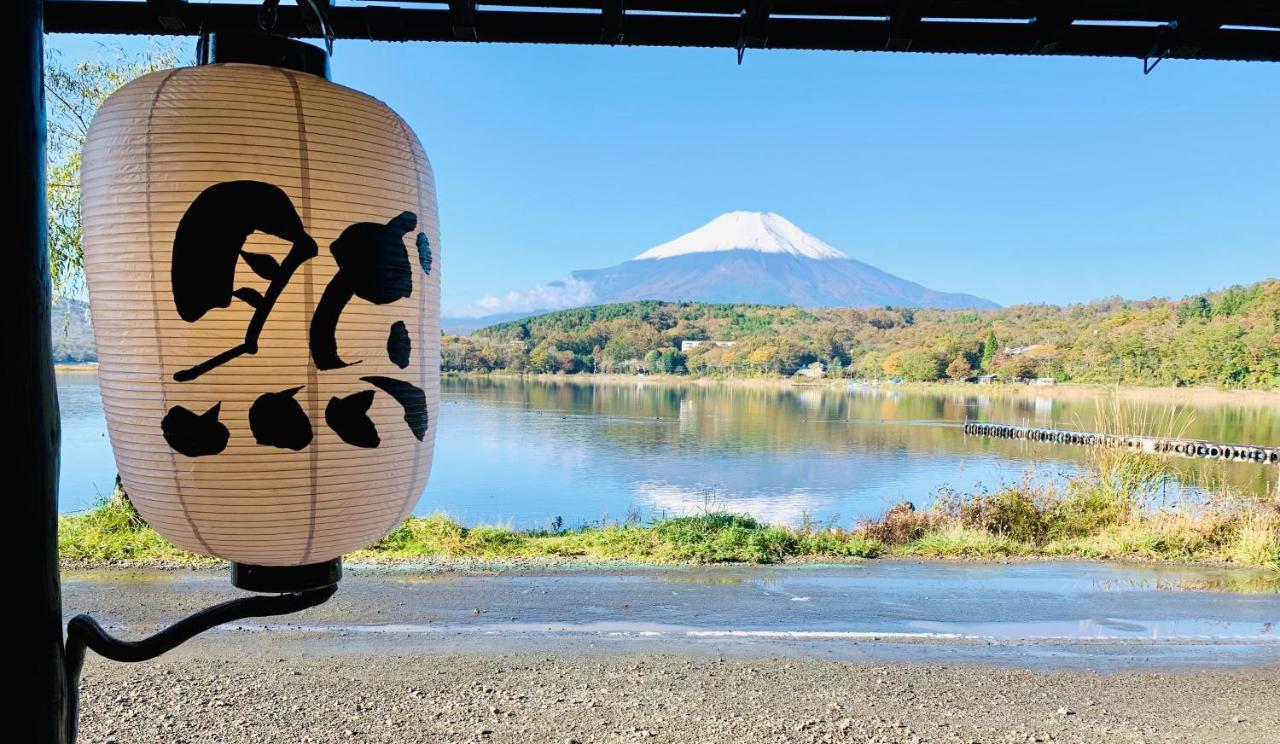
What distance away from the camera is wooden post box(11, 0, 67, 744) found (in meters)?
1.14

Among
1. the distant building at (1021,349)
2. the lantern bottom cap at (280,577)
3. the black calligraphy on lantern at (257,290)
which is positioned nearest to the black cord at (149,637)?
the lantern bottom cap at (280,577)

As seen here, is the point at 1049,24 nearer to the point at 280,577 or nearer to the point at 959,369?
the point at 280,577

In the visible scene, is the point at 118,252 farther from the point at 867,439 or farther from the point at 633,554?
the point at 867,439

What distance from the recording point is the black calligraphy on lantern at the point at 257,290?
1.23 meters

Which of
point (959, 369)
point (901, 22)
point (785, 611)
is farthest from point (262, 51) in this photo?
point (959, 369)

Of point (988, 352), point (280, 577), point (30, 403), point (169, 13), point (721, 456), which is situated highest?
point (169, 13)

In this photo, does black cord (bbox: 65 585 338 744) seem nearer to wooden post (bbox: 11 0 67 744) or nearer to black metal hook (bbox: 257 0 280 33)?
wooden post (bbox: 11 0 67 744)

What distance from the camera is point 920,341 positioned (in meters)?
59.6

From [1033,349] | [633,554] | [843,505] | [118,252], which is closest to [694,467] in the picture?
[843,505]

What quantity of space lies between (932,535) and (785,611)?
270 cm

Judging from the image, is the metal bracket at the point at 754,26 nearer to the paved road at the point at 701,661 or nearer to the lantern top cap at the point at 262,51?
the lantern top cap at the point at 262,51

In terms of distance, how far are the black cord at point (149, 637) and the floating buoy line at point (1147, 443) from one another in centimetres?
801

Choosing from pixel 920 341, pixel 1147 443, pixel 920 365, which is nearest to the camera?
pixel 1147 443

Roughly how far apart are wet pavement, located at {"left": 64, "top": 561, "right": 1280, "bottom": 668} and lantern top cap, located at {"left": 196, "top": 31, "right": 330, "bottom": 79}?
11.1 ft
